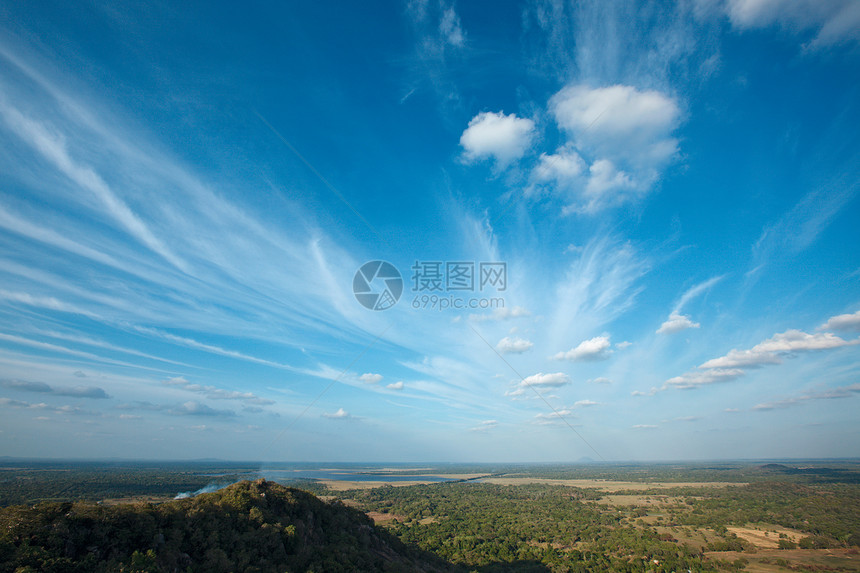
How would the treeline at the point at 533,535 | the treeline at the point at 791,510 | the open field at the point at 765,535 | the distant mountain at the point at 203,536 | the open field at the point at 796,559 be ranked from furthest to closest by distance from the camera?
the treeline at the point at 791,510, the open field at the point at 765,535, the treeline at the point at 533,535, the open field at the point at 796,559, the distant mountain at the point at 203,536

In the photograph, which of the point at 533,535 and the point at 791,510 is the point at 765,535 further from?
the point at 533,535

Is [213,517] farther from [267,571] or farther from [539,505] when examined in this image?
[539,505]

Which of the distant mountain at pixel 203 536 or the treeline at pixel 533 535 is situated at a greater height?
the distant mountain at pixel 203 536

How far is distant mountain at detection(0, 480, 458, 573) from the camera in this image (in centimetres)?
1264

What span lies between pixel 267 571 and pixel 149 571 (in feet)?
19.9

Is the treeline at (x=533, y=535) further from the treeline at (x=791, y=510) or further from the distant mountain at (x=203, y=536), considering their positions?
the distant mountain at (x=203, y=536)

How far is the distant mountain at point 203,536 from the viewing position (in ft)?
41.5

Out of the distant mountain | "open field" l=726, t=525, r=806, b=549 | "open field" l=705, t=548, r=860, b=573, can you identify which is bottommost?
"open field" l=726, t=525, r=806, b=549

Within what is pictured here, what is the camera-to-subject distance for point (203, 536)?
17.2 metres

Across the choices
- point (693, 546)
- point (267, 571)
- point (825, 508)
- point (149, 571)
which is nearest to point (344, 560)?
point (267, 571)

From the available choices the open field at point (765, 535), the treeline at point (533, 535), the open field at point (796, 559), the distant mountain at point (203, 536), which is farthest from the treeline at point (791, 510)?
the distant mountain at point (203, 536)

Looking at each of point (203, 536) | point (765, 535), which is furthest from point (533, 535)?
point (203, 536)

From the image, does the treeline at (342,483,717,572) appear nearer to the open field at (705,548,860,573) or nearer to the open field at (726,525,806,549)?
the open field at (705,548,860,573)

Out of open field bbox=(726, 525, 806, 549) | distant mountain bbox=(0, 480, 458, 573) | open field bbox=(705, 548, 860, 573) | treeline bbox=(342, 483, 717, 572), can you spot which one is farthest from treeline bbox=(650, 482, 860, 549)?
distant mountain bbox=(0, 480, 458, 573)
